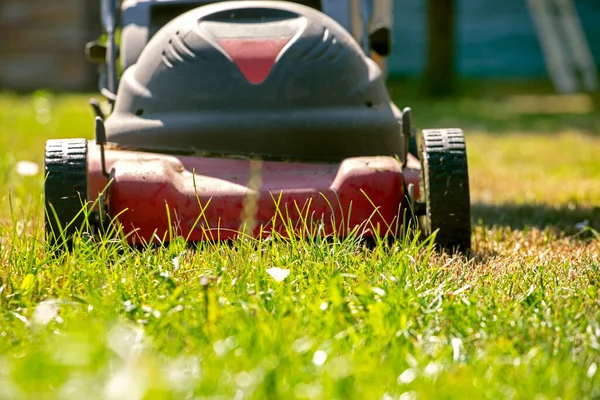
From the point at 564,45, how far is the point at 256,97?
11130mm

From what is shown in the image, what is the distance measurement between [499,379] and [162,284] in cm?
82

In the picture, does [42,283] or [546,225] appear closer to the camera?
[42,283]

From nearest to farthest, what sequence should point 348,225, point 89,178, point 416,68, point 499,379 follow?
point 499,379 → point 348,225 → point 89,178 → point 416,68

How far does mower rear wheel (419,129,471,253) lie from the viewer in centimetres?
275

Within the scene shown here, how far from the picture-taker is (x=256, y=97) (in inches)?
119

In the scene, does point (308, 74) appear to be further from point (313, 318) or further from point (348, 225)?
point (313, 318)

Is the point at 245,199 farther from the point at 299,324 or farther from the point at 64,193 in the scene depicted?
the point at 299,324

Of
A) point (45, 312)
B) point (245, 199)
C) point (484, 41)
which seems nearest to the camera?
point (45, 312)

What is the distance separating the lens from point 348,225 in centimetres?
265

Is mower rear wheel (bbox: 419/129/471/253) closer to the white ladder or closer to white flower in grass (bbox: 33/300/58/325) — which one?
white flower in grass (bbox: 33/300/58/325)

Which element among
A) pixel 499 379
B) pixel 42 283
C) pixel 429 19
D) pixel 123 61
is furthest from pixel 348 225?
pixel 429 19

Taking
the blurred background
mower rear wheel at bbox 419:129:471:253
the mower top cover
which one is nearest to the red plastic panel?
the mower top cover

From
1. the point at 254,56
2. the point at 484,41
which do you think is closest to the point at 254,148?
the point at 254,56

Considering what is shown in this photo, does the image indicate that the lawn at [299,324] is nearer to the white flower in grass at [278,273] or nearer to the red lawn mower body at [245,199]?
the white flower in grass at [278,273]
